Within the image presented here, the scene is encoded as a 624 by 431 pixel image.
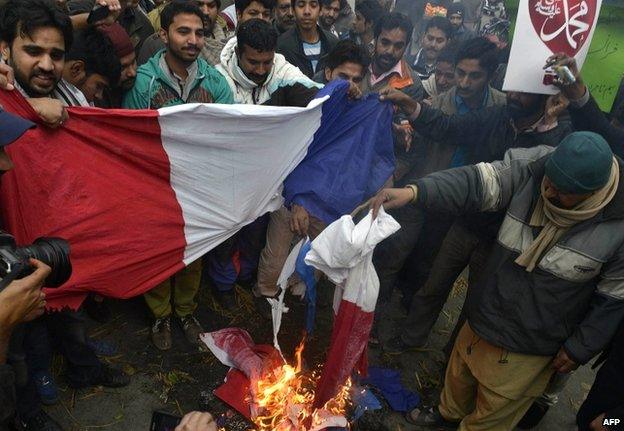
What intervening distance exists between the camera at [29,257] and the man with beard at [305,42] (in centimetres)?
351

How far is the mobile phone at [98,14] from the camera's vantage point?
355 centimetres

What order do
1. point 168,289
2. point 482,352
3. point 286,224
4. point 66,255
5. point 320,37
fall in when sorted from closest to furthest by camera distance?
point 66,255 < point 482,352 < point 168,289 < point 286,224 < point 320,37

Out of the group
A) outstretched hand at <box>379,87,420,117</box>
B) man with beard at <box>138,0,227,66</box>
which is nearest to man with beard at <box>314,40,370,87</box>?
outstretched hand at <box>379,87,420,117</box>

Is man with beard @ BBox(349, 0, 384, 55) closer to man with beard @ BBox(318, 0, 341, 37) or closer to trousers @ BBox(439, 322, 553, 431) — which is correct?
man with beard @ BBox(318, 0, 341, 37)

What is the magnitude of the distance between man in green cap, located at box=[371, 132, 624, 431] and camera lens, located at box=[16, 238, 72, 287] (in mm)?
1690

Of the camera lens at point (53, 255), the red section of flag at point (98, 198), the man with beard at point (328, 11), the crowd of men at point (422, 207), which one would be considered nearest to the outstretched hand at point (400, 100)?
the crowd of men at point (422, 207)

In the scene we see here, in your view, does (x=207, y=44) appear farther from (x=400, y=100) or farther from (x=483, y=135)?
(x=483, y=135)

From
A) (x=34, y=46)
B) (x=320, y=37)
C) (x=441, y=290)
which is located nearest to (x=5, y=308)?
(x=34, y=46)

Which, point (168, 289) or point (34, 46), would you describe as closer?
point (34, 46)

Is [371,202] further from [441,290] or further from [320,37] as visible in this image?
[320,37]

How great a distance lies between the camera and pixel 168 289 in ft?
13.0

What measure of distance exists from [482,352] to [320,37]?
380 centimetres

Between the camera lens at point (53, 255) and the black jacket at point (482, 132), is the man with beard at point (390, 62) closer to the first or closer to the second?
the black jacket at point (482, 132)

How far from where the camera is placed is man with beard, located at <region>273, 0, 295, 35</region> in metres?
5.96
